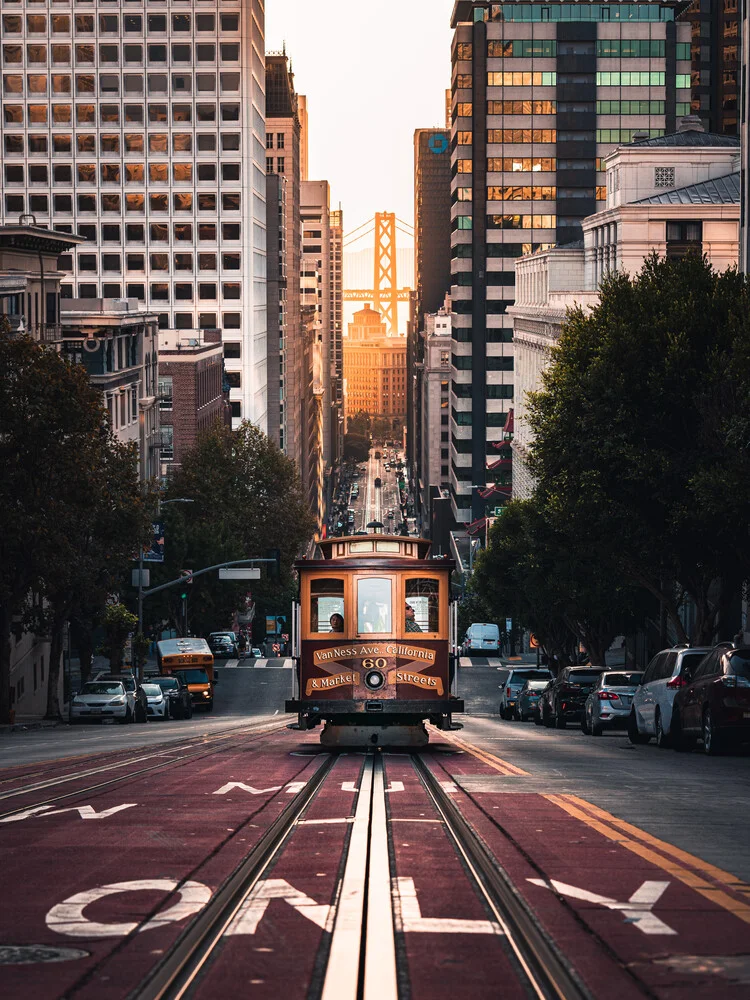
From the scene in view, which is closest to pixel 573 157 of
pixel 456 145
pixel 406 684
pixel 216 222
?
pixel 456 145

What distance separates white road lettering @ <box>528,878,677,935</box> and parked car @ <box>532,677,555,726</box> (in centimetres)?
3599

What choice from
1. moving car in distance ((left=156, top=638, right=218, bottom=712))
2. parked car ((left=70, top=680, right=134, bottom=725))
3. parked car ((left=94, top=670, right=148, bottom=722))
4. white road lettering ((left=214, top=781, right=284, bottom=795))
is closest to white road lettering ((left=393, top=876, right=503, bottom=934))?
white road lettering ((left=214, top=781, right=284, bottom=795))

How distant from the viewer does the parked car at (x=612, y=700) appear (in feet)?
123

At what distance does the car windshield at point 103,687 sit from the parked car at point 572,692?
16.1 metres

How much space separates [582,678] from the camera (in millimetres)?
45844

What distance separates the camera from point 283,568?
368 feet

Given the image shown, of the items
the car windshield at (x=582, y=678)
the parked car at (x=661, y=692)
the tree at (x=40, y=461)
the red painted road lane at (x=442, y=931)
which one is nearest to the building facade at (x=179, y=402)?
the tree at (x=40, y=461)

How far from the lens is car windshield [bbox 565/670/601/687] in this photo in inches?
1794

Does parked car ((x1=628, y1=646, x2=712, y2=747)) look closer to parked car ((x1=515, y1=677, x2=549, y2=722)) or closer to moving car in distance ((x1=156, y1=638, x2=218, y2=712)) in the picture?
parked car ((x1=515, y1=677, x2=549, y2=722))

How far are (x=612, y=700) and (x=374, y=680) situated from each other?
1152 cm

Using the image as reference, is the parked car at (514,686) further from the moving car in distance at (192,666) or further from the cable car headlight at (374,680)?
the cable car headlight at (374,680)

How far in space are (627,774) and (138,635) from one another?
52583 mm

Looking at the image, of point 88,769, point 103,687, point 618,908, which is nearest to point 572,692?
point 103,687

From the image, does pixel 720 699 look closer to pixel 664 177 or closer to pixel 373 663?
pixel 373 663
